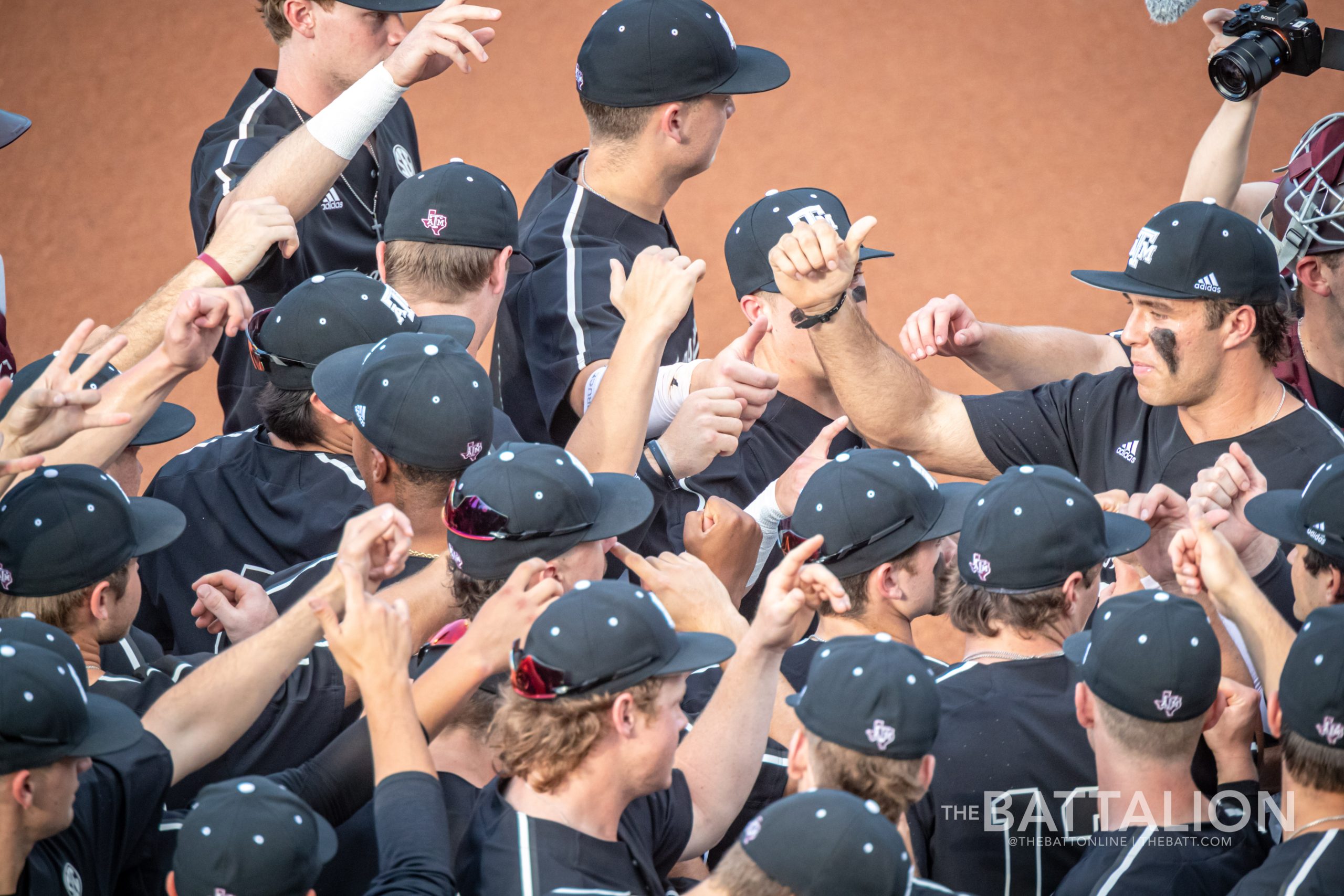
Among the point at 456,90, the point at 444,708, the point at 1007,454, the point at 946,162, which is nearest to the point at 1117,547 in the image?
the point at 1007,454

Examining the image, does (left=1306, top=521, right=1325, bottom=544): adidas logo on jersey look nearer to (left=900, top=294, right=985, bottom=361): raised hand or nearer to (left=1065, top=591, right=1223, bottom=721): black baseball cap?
(left=1065, top=591, right=1223, bottom=721): black baseball cap

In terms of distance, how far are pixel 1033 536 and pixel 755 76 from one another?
2049 mm

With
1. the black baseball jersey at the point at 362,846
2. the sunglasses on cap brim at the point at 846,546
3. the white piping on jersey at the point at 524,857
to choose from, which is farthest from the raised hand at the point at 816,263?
the white piping on jersey at the point at 524,857

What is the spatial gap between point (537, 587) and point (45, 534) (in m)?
1.09

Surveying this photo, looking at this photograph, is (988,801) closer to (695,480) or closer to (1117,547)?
(1117,547)

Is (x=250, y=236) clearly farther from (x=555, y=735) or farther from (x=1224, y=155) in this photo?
(x=1224, y=155)

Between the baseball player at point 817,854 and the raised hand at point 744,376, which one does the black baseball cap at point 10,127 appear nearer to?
the raised hand at point 744,376

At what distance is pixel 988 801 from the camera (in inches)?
122

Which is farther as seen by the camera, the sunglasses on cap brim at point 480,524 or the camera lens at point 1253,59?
the camera lens at point 1253,59

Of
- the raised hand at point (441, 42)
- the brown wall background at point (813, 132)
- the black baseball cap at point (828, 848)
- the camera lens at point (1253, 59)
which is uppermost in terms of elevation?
the raised hand at point (441, 42)

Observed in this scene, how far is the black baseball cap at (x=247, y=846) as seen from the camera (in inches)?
99.5

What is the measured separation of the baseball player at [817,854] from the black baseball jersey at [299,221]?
2.71 meters

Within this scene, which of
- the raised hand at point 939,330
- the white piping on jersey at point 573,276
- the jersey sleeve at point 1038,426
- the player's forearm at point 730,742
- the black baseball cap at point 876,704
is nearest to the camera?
the black baseball cap at point 876,704

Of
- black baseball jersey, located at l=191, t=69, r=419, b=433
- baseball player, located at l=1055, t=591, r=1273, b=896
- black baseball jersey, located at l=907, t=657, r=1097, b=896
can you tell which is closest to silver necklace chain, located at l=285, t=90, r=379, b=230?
black baseball jersey, located at l=191, t=69, r=419, b=433
